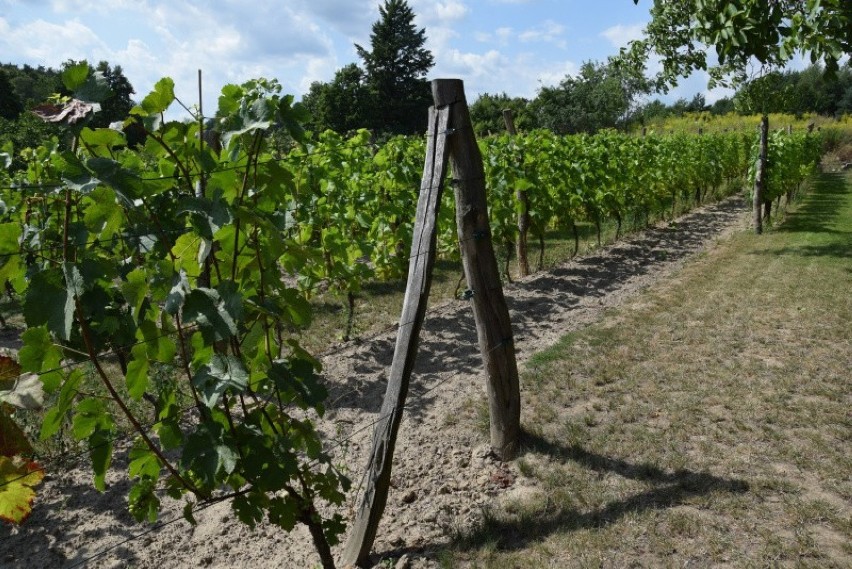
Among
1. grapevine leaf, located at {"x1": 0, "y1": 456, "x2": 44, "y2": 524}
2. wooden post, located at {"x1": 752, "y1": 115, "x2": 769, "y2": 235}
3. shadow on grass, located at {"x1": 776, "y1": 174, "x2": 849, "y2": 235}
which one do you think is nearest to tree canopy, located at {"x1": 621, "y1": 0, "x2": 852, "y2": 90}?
grapevine leaf, located at {"x1": 0, "y1": 456, "x2": 44, "y2": 524}

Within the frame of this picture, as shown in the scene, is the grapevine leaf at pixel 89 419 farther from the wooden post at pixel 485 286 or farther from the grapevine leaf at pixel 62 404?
the wooden post at pixel 485 286

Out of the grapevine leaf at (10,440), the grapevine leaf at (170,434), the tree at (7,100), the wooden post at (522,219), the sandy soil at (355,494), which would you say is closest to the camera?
the grapevine leaf at (10,440)

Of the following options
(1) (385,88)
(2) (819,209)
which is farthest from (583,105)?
(2) (819,209)

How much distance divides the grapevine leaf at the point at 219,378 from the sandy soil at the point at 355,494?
0.71 meters

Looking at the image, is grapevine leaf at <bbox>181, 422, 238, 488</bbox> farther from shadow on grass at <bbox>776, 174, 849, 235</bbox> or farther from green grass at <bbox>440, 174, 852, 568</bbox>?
shadow on grass at <bbox>776, 174, 849, 235</bbox>

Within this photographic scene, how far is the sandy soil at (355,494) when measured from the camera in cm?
323

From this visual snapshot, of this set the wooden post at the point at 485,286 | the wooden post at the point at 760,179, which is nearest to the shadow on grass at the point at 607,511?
the wooden post at the point at 485,286

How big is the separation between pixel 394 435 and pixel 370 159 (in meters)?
5.22

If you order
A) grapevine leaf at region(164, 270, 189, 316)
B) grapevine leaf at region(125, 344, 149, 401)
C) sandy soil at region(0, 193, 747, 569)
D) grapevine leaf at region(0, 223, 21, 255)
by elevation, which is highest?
grapevine leaf at region(0, 223, 21, 255)

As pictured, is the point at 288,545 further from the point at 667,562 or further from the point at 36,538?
the point at 667,562

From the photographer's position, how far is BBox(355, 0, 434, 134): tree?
4794cm

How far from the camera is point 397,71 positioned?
51.1m

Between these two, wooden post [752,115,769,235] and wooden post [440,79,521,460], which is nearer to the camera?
wooden post [440,79,521,460]

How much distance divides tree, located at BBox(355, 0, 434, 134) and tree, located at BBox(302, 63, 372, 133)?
3.05 ft
